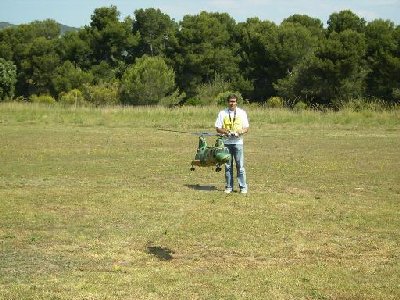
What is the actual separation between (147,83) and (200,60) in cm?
926

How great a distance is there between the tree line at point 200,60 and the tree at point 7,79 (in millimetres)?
108

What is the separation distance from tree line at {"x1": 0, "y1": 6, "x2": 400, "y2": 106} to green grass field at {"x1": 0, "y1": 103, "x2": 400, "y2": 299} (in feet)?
84.0

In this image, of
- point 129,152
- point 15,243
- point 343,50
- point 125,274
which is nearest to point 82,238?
point 15,243

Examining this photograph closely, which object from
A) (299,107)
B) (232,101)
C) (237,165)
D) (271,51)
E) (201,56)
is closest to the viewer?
(232,101)

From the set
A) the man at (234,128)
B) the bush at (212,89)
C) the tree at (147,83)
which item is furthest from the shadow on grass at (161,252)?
the bush at (212,89)

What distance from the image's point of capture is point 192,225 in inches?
394

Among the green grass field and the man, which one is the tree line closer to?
the green grass field

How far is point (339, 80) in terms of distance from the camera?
4681 cm

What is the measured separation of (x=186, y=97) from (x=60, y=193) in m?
42.6

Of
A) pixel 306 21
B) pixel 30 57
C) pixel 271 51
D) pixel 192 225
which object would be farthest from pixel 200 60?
pixel 192 225

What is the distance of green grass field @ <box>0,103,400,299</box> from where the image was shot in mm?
7086

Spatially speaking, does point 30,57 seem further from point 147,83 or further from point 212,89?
point 212,89

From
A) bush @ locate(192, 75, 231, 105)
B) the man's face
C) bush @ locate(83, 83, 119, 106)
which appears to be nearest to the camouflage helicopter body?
the man's face

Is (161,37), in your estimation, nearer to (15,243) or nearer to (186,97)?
(186,97)
